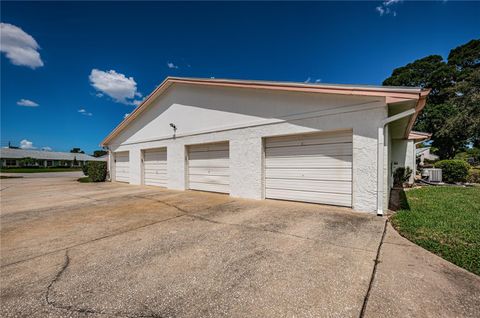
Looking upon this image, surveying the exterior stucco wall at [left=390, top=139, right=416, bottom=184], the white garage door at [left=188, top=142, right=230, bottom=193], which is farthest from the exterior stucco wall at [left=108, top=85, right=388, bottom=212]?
the exterior stucco wall at [left=390, top=139, right=416, bottom=184]

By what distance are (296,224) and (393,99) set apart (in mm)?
3446

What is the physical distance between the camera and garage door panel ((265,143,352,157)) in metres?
5.49

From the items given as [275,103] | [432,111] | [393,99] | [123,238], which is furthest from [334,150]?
[432,111]

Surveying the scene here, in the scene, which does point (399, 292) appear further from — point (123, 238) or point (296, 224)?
point (123, 238)

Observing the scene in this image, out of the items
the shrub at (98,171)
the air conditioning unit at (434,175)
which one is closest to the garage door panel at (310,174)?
the air conditioning unit at (434,175)

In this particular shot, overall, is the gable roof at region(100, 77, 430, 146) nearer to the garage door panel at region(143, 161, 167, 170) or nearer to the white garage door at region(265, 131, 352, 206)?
the white garage door at region(265, 131, 352, 206)

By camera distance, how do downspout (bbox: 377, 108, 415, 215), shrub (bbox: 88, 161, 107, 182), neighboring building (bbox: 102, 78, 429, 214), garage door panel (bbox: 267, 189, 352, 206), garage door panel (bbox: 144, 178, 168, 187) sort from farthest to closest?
shrub (bbox: 88, 161, 107, 182), garage door panel (bbox: 144, 178, 168, 187), garage door panel (bbox: 267, 189, 352, 206), neighboring building (bbox: 102, 78, 429, 214), downspout (bbox: 377, 108, 415, 215)

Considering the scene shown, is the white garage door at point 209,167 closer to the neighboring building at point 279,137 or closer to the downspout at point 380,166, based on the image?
the neighboring building at point 279,137

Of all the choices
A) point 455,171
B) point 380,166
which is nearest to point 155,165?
point 380,166

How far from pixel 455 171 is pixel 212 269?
15387mm

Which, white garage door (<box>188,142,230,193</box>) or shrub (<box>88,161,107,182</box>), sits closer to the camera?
white garage door (<box>188,142,230,193</box>)

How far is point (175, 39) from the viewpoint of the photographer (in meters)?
11.0

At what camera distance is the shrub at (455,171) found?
1155 centimetres

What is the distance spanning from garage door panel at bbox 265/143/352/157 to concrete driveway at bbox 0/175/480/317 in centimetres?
175
